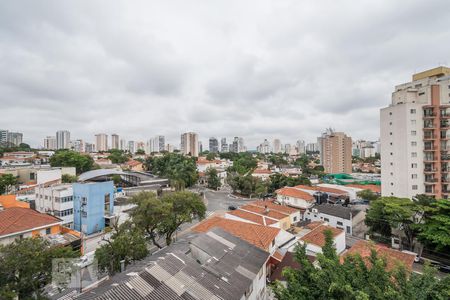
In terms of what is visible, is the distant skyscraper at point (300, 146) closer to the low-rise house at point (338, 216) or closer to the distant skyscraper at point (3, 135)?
the low-rise house at point (338, 216)

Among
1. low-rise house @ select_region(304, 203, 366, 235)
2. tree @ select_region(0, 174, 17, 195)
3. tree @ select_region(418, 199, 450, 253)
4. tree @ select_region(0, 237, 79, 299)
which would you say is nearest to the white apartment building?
tree @ select_region(0, 174, 17, 195)

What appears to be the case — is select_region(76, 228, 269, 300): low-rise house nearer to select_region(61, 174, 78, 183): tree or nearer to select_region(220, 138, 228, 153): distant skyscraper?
select_region(61, 174, 78, 183): tree

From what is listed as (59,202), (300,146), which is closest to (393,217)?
(59,202)

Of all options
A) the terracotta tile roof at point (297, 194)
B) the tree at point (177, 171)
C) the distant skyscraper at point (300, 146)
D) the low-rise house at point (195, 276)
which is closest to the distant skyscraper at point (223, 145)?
the distant skyscraper at point (300, 146)

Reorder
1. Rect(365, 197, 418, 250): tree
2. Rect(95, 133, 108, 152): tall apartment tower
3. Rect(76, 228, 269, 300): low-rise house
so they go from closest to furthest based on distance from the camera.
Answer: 1. Rect(76, 228, 269, 300): low-rise house
2. Rect(365, 197, 418, 250): tree
3. Rect(95, 133, 108, 152): tall apartment tower

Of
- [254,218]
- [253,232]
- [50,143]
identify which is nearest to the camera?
[253,232]

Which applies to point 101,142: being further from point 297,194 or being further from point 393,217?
point 393,217

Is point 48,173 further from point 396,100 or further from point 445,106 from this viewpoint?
point 445,106
